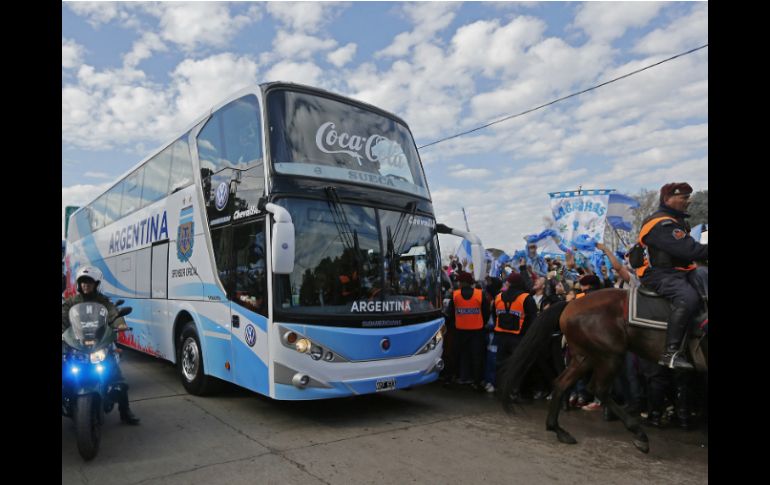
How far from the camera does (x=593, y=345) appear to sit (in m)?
5.70

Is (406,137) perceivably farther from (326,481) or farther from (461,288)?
(326,481)

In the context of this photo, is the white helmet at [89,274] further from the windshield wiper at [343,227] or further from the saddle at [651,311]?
the saddle at [651,311]

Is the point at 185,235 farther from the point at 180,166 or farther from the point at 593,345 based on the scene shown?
the point at 593,345

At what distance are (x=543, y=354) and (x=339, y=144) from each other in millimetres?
4116

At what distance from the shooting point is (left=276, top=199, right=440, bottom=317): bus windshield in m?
6.02

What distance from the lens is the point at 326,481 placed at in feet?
14.5

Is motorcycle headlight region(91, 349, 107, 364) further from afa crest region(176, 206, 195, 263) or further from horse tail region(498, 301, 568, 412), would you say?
horse tail region(498, 301, 568, 412)

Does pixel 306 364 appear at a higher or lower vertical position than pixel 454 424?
higher

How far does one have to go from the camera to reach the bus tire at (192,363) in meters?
7.45

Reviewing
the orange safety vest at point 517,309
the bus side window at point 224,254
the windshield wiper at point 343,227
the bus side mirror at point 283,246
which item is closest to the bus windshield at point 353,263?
the windshield wiper at point 343,227
